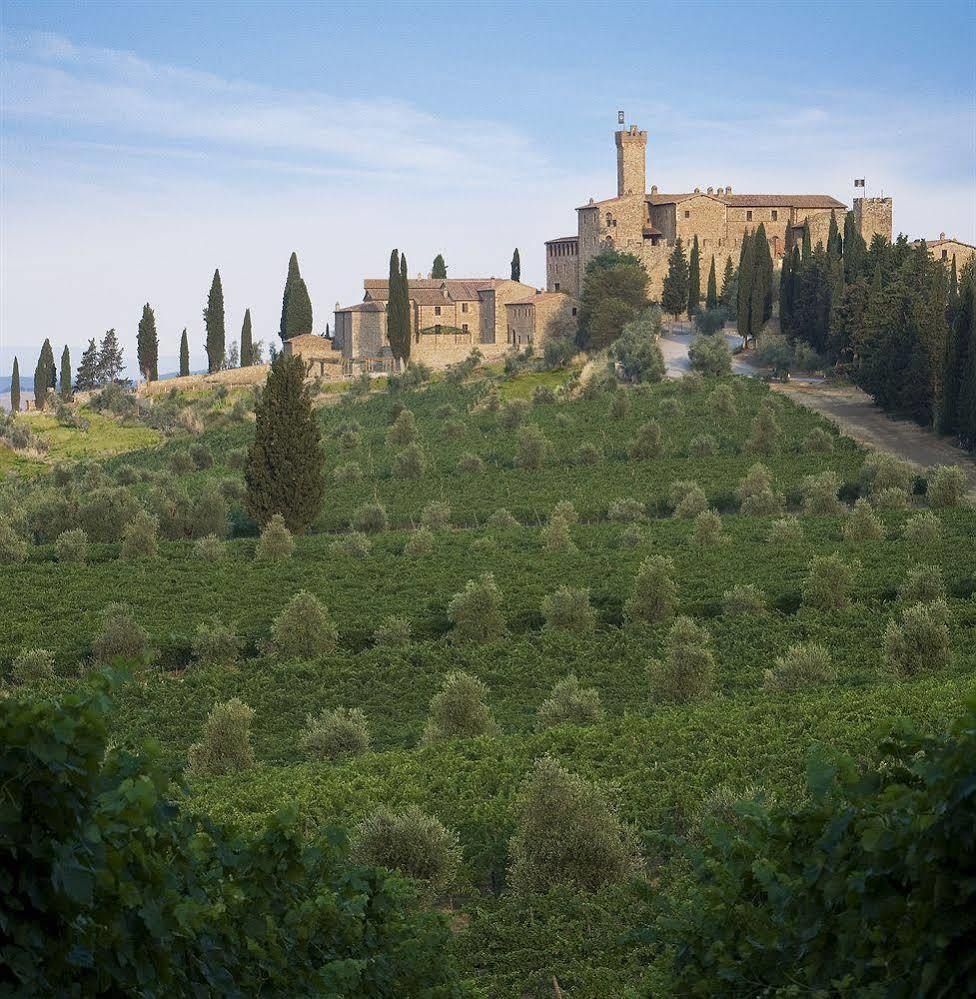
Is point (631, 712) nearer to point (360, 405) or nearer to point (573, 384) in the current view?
point (573, 384)

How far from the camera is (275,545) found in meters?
33.3

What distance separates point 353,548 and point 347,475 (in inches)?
501

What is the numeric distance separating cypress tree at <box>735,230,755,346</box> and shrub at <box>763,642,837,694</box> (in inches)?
2065

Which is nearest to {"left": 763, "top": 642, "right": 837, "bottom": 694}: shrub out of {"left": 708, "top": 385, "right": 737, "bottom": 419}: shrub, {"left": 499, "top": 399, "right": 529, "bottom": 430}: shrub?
{"left": 708, "top": 385, "right": 737, "bottom": 419}: shrub

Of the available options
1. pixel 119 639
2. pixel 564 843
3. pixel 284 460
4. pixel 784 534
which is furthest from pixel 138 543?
pixel 564 843

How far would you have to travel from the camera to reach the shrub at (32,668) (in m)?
22.3

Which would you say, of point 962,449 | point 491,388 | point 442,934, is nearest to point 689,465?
point 962,449

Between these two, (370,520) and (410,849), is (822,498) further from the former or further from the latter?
(410,849)

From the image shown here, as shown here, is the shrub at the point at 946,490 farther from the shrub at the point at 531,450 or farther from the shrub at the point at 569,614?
the shrub at the point at 569,614

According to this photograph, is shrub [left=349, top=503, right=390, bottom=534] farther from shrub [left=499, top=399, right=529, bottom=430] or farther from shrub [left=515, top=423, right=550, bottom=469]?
shrub [left=499, top=399, right=529, bottom=430]

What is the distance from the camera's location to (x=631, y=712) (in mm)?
18719

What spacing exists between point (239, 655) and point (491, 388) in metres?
41.4

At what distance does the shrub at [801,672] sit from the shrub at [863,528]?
1321 centimetres

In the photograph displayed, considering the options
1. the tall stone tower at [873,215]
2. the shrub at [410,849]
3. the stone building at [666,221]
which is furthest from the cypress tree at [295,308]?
the shrub at [410,849]
